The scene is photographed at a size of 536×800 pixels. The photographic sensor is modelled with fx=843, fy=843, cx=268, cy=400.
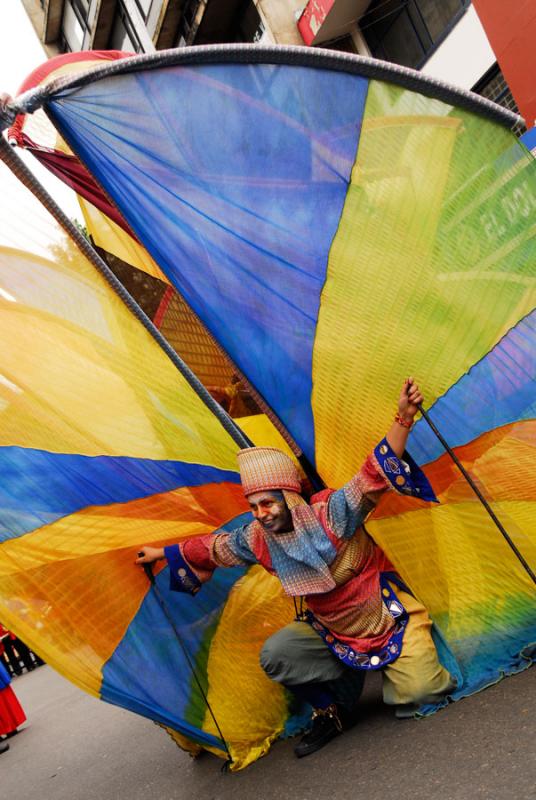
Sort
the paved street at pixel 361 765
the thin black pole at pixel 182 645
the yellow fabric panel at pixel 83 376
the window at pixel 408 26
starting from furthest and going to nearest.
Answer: the window at pixel 408 26, the thin black pole at pixel 182 645, the yellow fabric panel at pixel 83 376, the paved street at pixel 361 765

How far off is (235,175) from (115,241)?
134cm

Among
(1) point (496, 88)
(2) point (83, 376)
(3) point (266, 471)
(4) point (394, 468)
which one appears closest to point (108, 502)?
(2) point (83, 376)

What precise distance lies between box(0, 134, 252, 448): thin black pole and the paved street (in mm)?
1511

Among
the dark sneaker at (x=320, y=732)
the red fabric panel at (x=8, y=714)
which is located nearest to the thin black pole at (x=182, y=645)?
the dark sneaker at (x=320, y=732)

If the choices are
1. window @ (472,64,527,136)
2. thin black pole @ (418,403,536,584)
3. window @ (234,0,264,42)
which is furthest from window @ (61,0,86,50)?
thin black pole @ (418,403,536,584)

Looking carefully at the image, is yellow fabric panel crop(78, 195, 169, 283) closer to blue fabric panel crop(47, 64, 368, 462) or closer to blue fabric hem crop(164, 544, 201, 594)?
blue fabric panel crop(47, 64, 368, 462)

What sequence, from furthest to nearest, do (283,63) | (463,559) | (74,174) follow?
(74,174) → (463,559) → (283,63)

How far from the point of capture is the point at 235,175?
3617mm

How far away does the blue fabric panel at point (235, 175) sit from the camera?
3.47 metres

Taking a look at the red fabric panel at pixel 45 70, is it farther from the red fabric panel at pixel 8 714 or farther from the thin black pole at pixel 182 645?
the red fabric panel at pixel 8 714

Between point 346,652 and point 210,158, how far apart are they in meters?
2.24

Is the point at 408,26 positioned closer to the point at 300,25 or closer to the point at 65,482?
the point at 300,25

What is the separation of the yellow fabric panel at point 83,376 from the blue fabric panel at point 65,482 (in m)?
0.05

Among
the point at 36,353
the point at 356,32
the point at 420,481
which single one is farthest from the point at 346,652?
the point at 356,32
